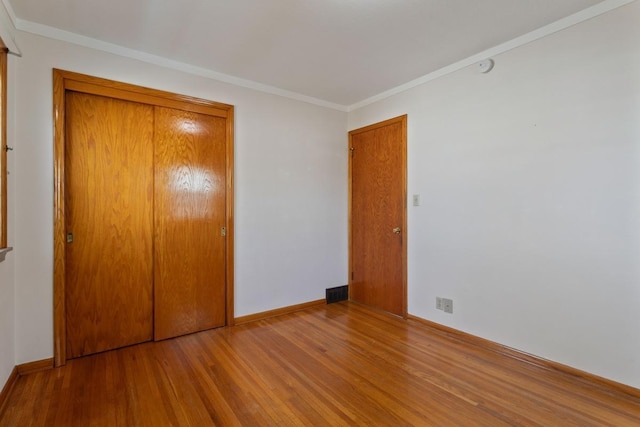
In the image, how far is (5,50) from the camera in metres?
1.91

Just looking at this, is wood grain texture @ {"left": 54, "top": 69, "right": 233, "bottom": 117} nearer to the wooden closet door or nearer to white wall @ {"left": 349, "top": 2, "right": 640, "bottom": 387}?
the wooden closet door

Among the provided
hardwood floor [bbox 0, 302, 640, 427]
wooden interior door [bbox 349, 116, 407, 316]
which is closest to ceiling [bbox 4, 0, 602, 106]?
wooden interior door [bbox 349, 116, 407, 316]

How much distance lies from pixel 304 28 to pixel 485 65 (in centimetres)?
154

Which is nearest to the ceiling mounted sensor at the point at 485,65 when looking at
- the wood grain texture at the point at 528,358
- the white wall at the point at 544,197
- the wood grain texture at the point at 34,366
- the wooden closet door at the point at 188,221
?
the white wall at the point at 544,197

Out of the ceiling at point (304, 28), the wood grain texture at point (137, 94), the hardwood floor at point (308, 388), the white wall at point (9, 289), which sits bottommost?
the hardwood floor at point (308, 388)

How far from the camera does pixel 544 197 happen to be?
2309mm

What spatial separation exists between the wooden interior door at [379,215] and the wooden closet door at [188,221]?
1664 mm

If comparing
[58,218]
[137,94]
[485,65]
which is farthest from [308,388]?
[485,65]

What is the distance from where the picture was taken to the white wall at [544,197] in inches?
77.8

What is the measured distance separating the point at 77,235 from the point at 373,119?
312 centimetres

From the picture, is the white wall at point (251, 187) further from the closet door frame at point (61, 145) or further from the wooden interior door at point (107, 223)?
the wooden interior door at point (107, 223)

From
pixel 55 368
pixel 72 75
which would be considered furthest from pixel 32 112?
pixel 55 368

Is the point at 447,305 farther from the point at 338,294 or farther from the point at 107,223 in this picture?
the point at 107,223

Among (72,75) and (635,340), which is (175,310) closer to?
→ (72,75)
